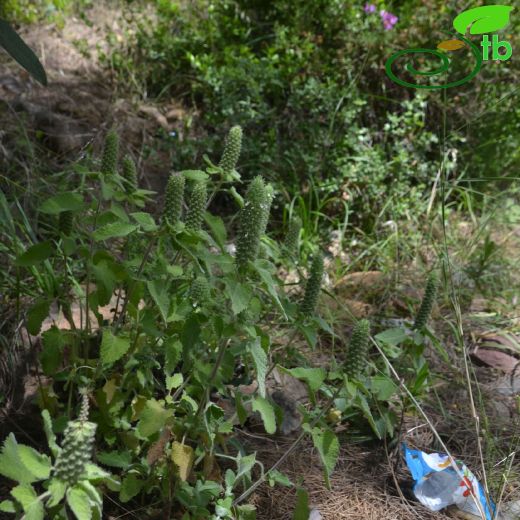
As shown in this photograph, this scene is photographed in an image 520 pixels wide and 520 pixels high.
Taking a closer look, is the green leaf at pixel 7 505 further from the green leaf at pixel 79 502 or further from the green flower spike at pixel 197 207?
the green flower spike at pixel 197 207

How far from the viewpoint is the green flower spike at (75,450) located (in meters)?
1.02

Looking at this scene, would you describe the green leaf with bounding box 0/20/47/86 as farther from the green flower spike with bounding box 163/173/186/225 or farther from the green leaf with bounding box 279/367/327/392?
the green leaf with bounding box 279/367/327/392

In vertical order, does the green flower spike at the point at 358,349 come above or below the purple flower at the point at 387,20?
below

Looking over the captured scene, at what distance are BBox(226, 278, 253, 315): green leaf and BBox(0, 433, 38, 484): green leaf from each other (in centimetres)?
51

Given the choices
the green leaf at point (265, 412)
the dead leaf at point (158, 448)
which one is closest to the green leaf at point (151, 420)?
the dead leaf at point (158, 448)

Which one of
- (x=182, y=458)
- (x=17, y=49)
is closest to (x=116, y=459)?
(x=182, y=458)

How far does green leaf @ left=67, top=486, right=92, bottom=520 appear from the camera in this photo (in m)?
1.04

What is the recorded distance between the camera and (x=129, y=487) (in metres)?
1.59

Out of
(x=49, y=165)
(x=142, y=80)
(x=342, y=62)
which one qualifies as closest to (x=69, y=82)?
(x=142, y=80)

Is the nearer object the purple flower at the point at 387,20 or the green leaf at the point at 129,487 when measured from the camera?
the green leaf at the point at 129,487

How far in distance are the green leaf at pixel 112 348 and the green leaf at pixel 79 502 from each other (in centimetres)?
47

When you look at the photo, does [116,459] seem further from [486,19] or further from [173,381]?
[486,19]

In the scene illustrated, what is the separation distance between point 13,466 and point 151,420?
430 millimetres

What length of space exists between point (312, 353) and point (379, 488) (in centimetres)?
71
